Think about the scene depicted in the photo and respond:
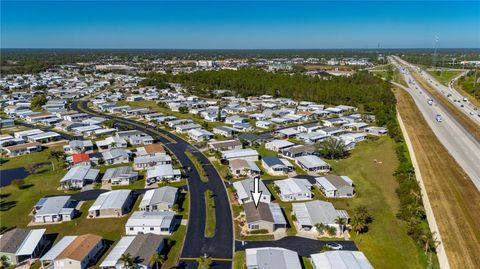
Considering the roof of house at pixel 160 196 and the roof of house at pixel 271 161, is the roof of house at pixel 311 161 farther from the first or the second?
the roof of house at pixel 160 196

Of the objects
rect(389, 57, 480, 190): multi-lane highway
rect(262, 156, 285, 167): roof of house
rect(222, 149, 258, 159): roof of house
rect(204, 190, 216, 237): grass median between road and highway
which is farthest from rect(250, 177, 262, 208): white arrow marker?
rect(389, 57, 480, 190): multi-lane highway

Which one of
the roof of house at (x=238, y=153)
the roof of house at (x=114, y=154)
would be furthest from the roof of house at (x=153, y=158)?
the roof of house at (x=238, y=153)

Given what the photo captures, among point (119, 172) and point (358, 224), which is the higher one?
point (358, 224)

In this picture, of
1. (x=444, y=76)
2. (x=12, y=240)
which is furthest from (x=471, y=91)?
(x=12, y=240)

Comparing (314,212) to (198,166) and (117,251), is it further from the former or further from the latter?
(198,166)

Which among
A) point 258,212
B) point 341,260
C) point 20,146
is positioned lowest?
point 341,260

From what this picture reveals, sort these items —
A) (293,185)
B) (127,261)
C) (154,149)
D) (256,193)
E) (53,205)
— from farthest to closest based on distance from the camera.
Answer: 1. (154,149)
2. (293,185)
3. (256,193)
4. (53,205)
5. (127,261)

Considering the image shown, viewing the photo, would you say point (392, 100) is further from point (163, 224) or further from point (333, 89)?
point (163, 224)
